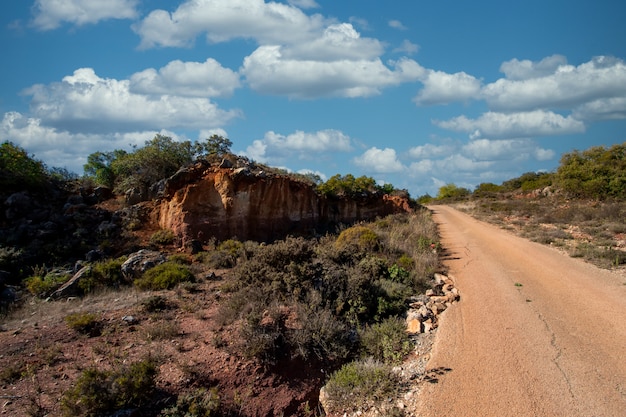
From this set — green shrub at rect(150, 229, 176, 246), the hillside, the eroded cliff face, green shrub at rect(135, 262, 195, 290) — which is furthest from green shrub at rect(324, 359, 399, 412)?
green shrub at rect(150, 229, 176, 246)

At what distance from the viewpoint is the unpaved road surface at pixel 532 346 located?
5.22 m

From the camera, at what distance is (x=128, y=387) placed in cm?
530

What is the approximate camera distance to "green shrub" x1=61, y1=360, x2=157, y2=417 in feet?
16.4

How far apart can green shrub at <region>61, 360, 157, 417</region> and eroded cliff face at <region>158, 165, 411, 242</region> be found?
947 cm

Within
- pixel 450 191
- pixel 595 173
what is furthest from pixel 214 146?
pixel 450 191

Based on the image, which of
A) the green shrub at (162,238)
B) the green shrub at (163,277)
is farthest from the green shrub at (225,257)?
the green shrub at (162,238)

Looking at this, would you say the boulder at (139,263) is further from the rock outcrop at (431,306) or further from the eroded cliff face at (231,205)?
the rock outcrop at (431,306)

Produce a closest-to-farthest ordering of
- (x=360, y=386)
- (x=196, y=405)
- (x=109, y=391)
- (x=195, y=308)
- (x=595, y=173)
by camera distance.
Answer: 1. (x=109, y=391)
2. (x=196, y=405)
3. (x=360, y=386)
4. (x=195, y=308)
5. (x=595, y=173)

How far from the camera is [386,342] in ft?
23.6

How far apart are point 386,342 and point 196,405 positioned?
3.49 metres

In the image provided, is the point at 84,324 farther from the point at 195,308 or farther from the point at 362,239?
the point at 362,239

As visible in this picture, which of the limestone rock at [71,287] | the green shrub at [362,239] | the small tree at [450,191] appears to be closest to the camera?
the limestone rock at [71,287]

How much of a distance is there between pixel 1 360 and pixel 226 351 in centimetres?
359

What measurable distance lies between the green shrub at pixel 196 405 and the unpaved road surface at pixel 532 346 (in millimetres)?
Result: 2855
